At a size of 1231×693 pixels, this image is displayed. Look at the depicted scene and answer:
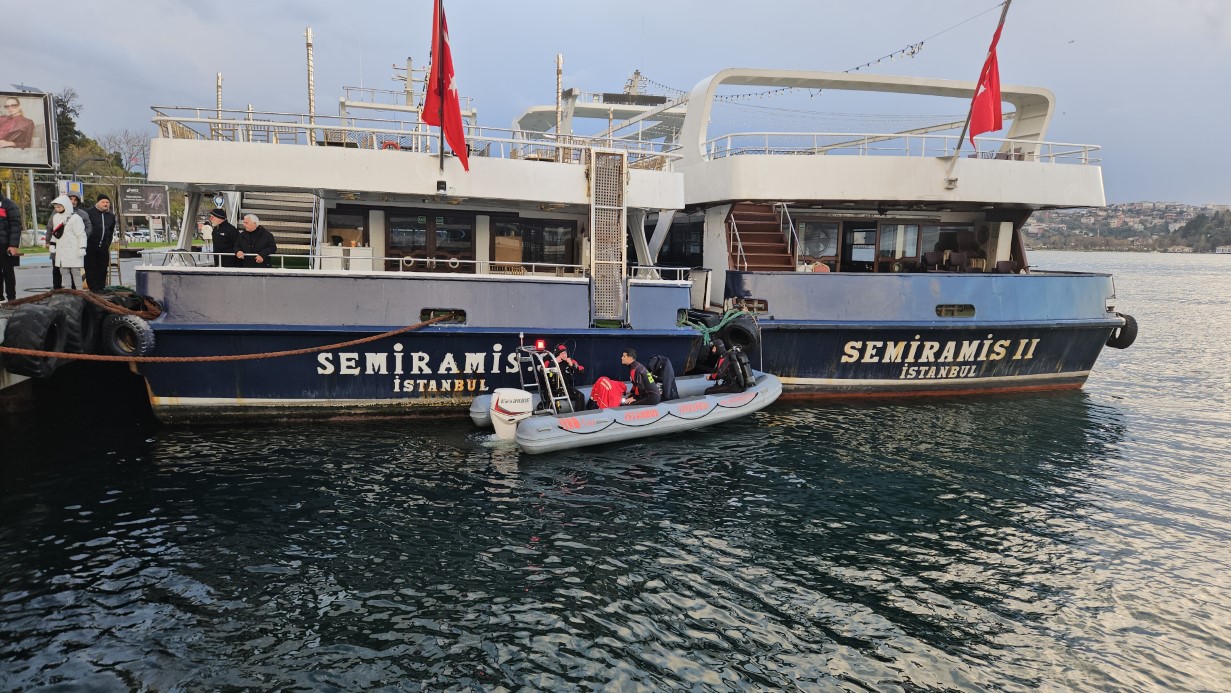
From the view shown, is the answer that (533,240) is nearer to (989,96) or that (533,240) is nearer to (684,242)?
(684,242)

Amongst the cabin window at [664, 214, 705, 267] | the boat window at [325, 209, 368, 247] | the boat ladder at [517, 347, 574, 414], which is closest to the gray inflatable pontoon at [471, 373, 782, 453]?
the boat ladder at [517, 347, 574, 414]

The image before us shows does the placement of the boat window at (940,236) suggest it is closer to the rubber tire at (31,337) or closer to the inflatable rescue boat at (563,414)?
the inflatable rescue boat at (563,414)

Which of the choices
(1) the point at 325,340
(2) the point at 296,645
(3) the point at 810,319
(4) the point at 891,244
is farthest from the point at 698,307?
(2) the point at 296,645

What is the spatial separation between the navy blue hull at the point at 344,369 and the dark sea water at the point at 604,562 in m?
0.47

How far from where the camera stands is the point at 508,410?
34.9ft

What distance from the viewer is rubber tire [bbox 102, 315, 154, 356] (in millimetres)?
9977

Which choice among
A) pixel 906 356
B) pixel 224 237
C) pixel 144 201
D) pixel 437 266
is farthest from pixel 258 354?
pixel 144 201

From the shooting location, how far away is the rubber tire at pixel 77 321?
1038 centimetres

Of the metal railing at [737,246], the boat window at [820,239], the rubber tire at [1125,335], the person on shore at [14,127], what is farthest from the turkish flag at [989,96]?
the person on shore at [14,127]

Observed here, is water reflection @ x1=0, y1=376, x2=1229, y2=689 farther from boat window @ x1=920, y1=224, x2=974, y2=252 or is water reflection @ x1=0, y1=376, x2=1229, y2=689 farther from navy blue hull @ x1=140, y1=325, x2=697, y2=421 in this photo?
boat window @ x1=920, y1=224, x2=974, y2=252

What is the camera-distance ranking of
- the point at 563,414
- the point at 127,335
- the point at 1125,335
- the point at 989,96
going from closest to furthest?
the point at 127,335, the point at 563,414, the point at 989,96, the point at 1125,335

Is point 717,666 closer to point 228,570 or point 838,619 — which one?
point 838,619

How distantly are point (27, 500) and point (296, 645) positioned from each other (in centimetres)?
486

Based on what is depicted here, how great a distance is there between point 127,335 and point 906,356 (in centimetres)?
1286
